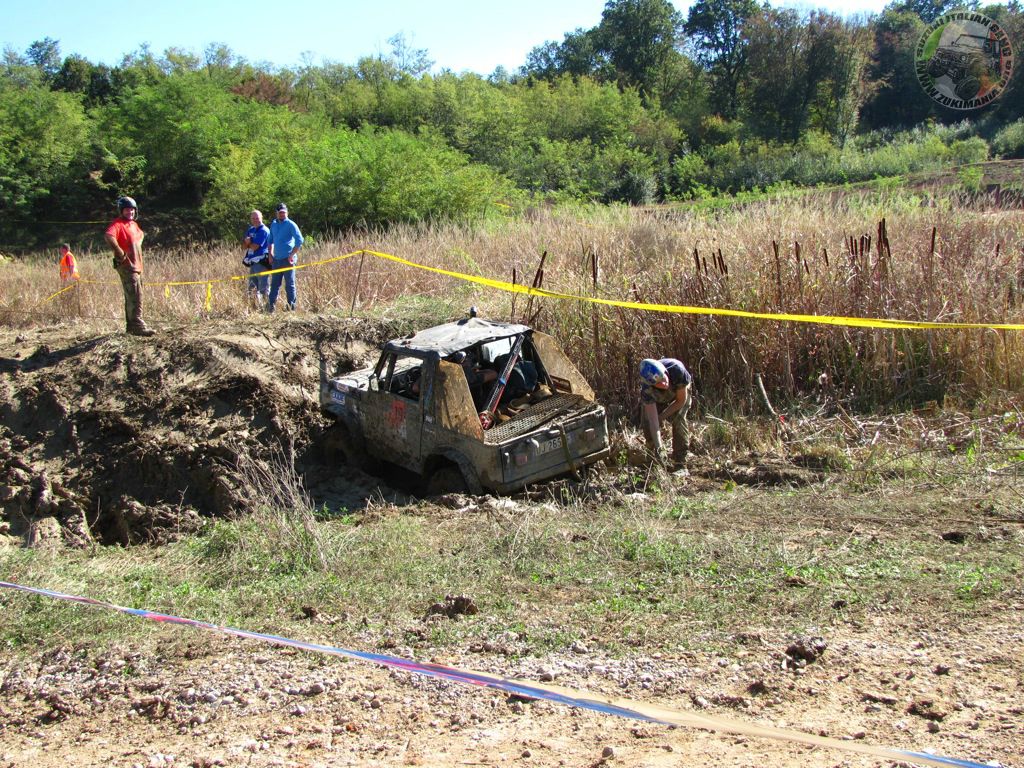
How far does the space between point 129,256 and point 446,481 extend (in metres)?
5.00

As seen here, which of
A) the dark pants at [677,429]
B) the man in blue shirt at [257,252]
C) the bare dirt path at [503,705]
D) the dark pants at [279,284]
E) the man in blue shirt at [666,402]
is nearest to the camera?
the bare dirt path at [503,705]

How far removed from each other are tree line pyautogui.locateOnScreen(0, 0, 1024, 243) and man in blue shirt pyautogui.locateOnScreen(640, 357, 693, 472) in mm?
15194

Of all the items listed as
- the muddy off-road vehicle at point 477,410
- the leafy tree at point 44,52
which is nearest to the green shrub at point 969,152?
the muddy off-road vehicle at point 477,410

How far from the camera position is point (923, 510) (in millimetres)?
7055

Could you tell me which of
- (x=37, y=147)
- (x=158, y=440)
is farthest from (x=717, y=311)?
(x=37, y=147)

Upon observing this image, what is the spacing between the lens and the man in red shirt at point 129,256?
1047cm

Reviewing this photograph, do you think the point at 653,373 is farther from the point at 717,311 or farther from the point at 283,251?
the point at 283,251

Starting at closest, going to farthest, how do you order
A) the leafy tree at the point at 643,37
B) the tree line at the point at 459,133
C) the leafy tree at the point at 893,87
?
the tree line at the point at 459,133 < the leafy tree at the point at 893,87 < the leafy tree at the point at 643,37

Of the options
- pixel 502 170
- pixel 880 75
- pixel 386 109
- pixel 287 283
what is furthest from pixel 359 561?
pixel 880 75

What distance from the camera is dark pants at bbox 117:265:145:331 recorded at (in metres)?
10.8

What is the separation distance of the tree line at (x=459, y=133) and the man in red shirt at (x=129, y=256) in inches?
511

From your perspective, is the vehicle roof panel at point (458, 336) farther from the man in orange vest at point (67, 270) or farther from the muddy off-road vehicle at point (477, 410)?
the man in orange vest at point (67, 270)

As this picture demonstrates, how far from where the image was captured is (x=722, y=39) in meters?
50.2

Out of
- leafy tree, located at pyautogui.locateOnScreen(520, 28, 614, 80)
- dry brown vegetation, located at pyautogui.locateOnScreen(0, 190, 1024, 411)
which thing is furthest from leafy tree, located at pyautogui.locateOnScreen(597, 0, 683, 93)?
dry brown vegetation, located at pyautogui.locateOnScreen(0, 190, 1024, 411)
